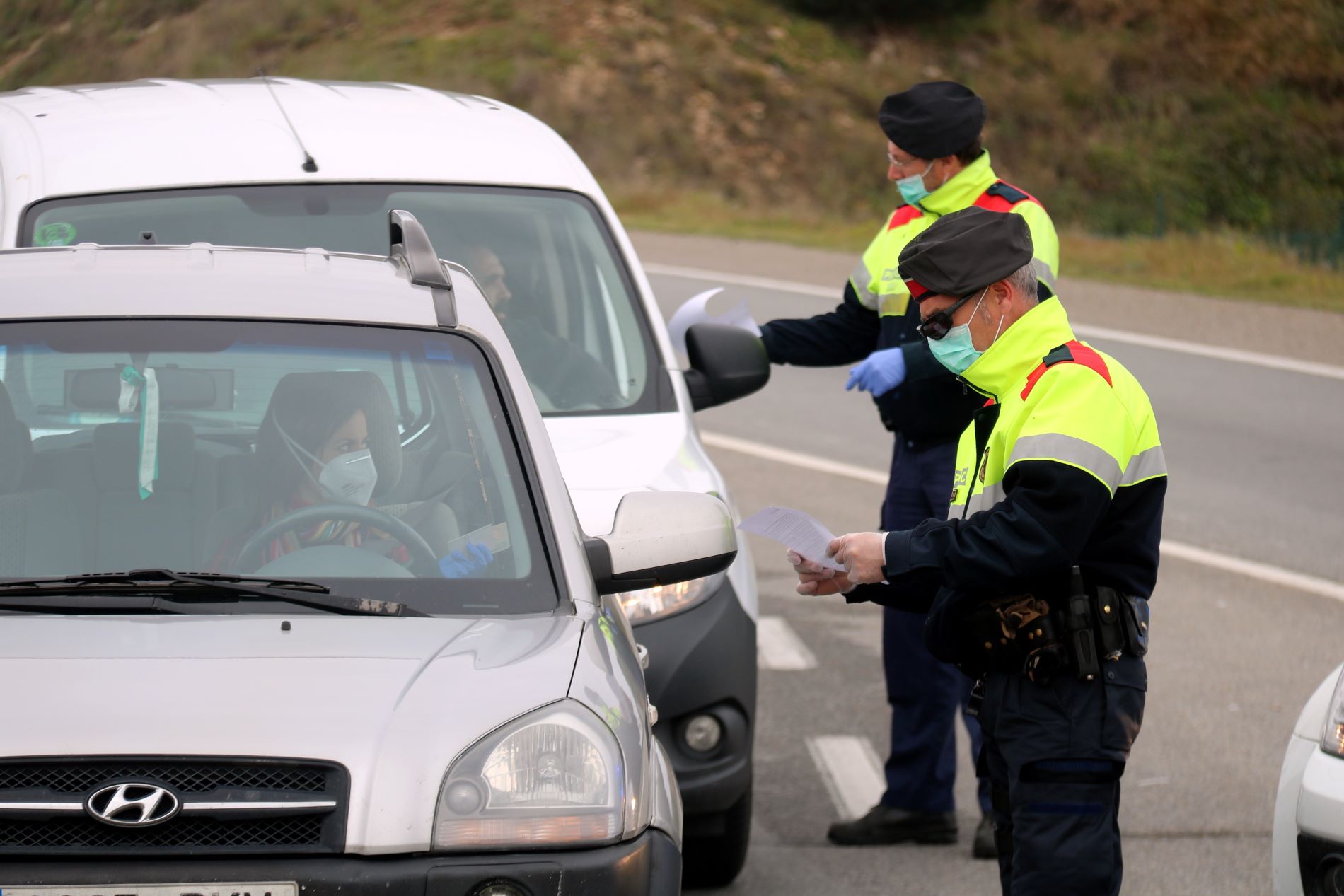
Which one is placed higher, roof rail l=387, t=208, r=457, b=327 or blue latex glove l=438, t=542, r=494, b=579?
roof rail l=387, t=208, r=457, b=327

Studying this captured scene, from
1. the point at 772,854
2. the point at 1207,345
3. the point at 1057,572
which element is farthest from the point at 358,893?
the point at 1207,345

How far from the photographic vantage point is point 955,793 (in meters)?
6.12

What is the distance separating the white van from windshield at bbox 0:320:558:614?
102 centimetres

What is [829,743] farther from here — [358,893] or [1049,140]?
[1049,140]

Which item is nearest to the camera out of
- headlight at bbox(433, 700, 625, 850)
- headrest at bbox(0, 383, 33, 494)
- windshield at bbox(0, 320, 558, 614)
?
headlight at bbox(433, 700, 625, 850)

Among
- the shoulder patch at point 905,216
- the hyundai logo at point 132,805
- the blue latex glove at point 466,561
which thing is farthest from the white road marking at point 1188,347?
the hyundai logo at point 132,805

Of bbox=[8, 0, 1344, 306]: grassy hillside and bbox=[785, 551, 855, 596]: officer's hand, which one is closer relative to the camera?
bbox=[785, 551, 855, 596]: officer's hand

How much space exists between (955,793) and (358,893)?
3.67m

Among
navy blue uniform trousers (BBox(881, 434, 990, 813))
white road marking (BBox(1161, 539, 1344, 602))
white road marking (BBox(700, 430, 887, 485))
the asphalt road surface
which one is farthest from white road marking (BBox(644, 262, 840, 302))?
navy blue uniform trousers (BBox(881, 434, 990, 813))

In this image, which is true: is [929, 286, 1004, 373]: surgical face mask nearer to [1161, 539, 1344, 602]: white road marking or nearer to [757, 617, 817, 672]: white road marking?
[757, 617, 817, 672]: white road marking

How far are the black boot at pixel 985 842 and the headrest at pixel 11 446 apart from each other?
3102 mm

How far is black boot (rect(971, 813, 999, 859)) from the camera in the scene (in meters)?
5.42

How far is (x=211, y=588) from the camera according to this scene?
327 centimetres

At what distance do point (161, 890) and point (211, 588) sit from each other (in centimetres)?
68
